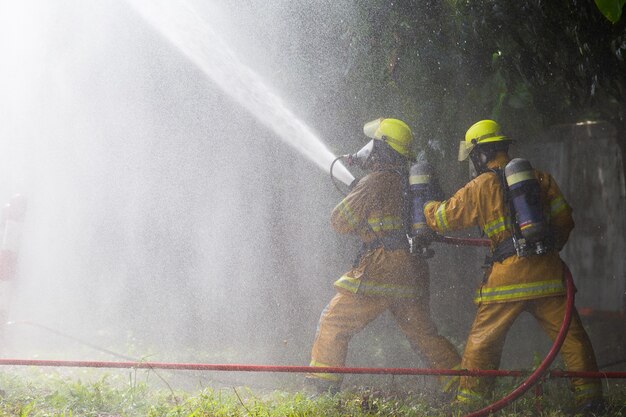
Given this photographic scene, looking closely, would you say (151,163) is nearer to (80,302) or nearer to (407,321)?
(80,302)

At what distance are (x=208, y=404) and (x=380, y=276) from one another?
1417mm

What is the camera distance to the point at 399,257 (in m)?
4.14

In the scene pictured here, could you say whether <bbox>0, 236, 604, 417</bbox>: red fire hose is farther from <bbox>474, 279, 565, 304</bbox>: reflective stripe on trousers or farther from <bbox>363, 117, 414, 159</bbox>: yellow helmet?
<bbox>363, 117, 414, 159</bbox>: yellow helmet

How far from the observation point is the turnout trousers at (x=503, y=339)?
11.7 feet

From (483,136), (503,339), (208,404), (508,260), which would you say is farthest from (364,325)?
(483,136)

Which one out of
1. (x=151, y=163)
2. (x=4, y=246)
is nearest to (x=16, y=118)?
(x=151, y=163)

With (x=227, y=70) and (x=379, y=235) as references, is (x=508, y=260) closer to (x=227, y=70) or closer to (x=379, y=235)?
(x=379, y=235)

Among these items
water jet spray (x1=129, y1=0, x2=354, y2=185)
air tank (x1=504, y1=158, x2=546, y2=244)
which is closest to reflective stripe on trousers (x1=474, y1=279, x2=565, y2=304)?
air tank (x1=504, y1=158, x2=546, y2=244)

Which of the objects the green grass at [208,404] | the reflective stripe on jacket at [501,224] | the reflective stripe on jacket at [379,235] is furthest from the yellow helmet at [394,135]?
the green grass at [208,404]

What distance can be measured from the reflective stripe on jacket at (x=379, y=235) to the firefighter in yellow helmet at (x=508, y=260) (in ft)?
1.16

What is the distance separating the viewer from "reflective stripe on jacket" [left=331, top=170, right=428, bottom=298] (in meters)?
4.09

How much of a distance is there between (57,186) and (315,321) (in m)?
4.30

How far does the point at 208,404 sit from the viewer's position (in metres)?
3.21

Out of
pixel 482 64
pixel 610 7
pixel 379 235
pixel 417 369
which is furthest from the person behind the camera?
pixel 482 64
